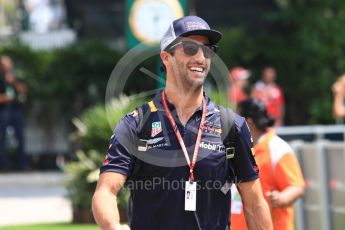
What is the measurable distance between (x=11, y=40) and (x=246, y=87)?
5027mm

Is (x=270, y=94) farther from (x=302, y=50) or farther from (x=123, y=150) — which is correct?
(x=123, y=150)

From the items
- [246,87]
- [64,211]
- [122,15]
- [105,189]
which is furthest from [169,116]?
[122,15]

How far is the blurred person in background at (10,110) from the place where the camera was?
66.6 ft

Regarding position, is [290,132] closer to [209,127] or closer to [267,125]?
[267,125]

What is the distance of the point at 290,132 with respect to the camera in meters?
13.8

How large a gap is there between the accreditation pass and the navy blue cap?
72 cm

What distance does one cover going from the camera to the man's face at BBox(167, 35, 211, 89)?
5.38 m

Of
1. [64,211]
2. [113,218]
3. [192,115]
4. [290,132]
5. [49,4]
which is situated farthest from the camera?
[49,4]

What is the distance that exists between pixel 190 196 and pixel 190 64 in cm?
65

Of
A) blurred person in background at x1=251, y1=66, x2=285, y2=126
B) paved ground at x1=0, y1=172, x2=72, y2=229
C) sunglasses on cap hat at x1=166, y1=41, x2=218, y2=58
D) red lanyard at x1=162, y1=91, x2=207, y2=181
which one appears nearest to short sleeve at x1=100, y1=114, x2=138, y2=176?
red lanyard at x1=162, y1=91, x2=207, y2=181

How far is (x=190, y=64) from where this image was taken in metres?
5.39

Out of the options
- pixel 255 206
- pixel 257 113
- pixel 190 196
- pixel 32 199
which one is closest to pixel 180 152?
pixel 190 196

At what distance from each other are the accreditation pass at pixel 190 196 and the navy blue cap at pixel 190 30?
0.72m

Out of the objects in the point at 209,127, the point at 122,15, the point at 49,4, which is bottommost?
the point at 209,127
